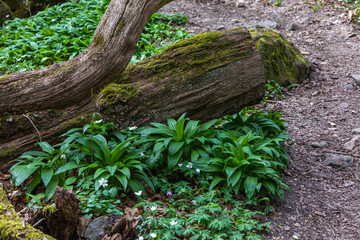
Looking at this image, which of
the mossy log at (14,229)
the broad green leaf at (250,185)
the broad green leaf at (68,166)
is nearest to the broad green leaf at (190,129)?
the broad green leaf at (250,185)

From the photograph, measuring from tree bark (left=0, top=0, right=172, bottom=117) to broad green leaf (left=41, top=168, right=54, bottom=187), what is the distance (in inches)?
33.2

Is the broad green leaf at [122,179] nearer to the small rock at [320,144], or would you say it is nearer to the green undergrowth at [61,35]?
the small rock at [320,144]

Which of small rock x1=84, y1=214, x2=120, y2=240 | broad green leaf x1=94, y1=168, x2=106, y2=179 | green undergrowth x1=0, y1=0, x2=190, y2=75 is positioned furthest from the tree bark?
green undergrowth x1=0, y1=0, x2=190, y2=75

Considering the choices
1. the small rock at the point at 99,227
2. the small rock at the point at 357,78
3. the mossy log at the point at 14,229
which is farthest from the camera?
the small rock at the point at 357,78

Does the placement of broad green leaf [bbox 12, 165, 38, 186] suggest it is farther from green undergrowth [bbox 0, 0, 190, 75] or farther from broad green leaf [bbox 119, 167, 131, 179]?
green undergrowth [bbox 0, 0, 190, 75]

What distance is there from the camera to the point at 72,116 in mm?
3971

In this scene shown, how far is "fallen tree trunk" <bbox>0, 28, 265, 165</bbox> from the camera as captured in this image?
3.86 meters

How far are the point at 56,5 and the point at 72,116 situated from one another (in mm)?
6555

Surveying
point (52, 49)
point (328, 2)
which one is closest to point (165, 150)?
point (52, 49)

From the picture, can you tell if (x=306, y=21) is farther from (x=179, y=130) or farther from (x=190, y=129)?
(x=179, y=130)

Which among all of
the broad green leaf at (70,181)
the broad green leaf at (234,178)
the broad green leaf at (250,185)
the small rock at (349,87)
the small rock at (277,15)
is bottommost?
the small rock at (349,87)

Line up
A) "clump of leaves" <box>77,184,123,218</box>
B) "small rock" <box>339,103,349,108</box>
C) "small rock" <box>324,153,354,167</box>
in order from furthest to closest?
"small rock" <box>339,103,349,108</box> → "small rock" <box>324,153,354,167</box> → "clump of leaves" <box>77,184,123,218</box>

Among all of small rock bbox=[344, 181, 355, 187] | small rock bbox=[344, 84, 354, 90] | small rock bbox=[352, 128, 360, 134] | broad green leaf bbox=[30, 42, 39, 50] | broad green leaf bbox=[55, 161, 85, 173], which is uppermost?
broad green leaf bbox=[30, 42, 39, 50]

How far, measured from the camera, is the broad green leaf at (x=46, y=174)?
10.8ft
